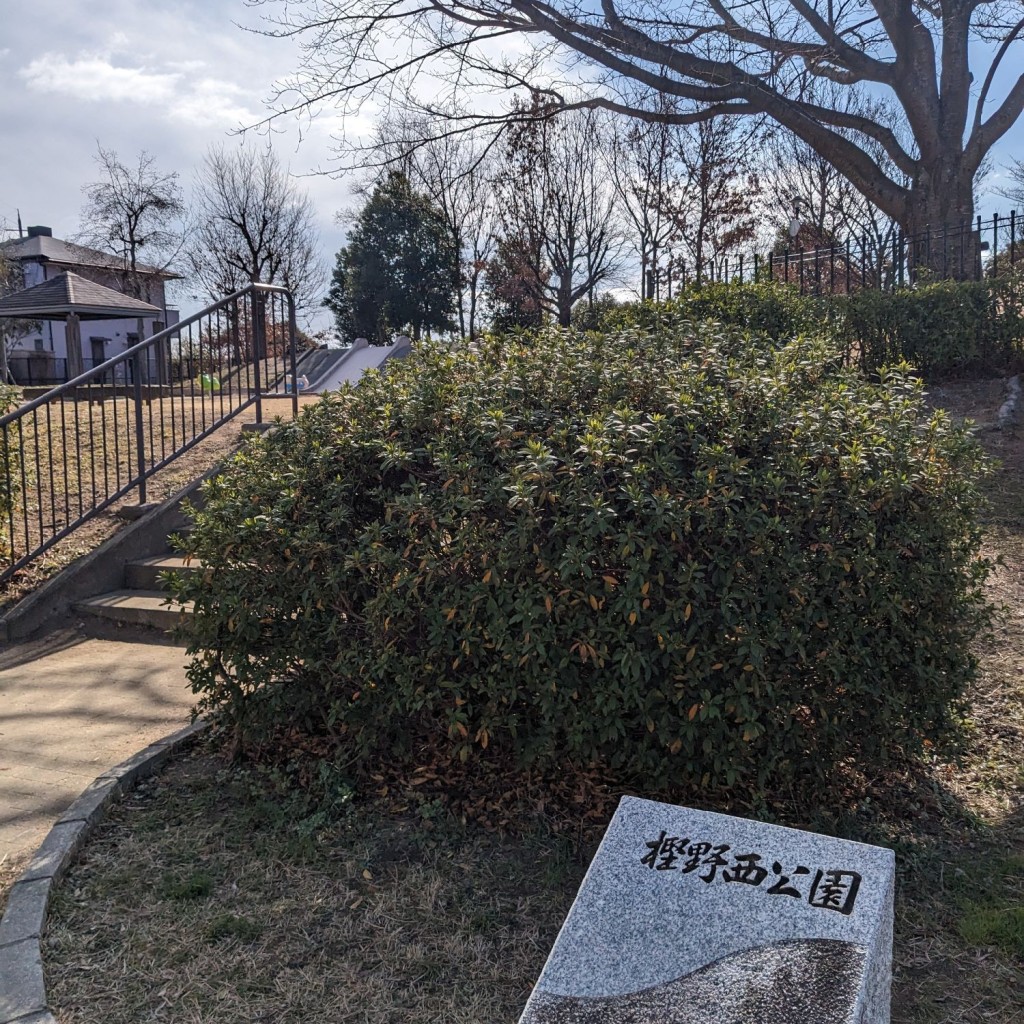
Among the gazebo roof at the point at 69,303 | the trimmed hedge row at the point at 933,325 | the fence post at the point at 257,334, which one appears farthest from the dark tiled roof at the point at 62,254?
the trimmed hedge row at the point at 933,325

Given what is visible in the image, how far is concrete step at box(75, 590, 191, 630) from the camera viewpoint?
19.4ft

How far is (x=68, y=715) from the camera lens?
463 cm

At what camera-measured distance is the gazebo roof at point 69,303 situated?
53.0 ft

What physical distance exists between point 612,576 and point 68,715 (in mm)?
3326

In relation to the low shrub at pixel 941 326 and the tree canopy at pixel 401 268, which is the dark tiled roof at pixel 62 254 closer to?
the tree canopy at pixel 401 268

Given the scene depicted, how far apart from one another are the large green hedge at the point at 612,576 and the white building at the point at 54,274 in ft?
103

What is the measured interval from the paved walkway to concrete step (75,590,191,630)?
0.66ft

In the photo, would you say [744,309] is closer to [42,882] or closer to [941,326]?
[941,326]

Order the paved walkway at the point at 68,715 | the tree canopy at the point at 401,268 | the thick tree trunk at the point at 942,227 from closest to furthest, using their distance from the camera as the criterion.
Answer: the paved walkway at the point at 68,715 → the thick tree trunk at the point at 942,227 → the tree canopy at the point at 401,268

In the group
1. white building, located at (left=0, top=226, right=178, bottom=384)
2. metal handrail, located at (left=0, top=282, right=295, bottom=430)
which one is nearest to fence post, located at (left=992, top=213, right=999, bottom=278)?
metal handrail, located at (left=0, top=282, right=295, bottom=430)

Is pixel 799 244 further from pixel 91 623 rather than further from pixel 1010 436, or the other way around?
pixel 91 623

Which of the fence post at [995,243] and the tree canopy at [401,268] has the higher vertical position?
the tree canopy at [401,268]

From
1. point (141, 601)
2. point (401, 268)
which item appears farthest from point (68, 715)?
point (401, 268)

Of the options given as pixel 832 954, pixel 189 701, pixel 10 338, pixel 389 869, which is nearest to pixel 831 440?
pixel 832 954
